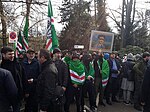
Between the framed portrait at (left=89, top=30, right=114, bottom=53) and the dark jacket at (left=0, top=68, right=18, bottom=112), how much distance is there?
596cm

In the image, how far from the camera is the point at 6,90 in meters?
3.88

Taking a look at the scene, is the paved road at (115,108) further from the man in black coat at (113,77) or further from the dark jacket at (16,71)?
the dark jacket at (16,71)

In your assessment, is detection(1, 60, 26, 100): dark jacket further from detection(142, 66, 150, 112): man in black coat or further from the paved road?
the paved road

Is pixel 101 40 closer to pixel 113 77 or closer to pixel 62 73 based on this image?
pixel 113 77

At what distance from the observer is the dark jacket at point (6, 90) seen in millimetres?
3779

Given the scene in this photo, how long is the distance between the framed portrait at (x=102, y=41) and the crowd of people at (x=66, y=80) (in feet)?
2.37

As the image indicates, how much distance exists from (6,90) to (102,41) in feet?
20.5

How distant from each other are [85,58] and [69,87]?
113 centimetres

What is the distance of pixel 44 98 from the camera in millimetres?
4473

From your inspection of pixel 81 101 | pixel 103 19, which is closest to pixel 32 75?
pixel 81 101

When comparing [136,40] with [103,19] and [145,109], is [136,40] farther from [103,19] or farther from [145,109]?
[145,109]

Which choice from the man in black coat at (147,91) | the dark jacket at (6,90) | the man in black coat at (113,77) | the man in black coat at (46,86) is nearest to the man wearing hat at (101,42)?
the man in black coat at (113,77)

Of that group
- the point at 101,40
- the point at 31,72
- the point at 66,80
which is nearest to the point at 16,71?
the point at 31,72

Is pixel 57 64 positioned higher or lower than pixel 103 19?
lower
